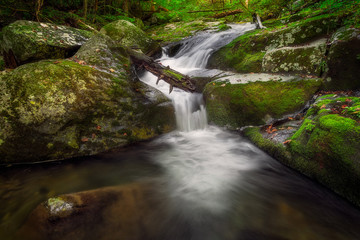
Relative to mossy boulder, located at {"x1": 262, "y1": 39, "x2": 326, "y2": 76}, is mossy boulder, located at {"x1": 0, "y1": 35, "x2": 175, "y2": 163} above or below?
below

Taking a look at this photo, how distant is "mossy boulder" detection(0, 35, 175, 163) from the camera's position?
3566 mm

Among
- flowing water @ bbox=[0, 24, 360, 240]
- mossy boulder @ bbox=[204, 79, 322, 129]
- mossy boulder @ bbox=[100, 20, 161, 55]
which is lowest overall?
flowing water @ bbox=[0, 24, 360, 240]

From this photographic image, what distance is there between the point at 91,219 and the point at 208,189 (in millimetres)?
2047

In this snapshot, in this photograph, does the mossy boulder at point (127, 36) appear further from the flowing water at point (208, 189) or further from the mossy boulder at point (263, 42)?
the flowing water at point (208, 189)

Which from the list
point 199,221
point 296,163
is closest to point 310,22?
point 296,163

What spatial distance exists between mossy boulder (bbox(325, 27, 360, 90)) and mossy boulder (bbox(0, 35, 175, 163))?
4874 millimetres

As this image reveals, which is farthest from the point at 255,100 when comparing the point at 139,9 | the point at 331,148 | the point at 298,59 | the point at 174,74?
the point at 139,9

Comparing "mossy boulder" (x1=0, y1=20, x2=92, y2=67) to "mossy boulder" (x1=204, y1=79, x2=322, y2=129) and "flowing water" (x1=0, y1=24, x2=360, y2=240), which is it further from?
"mossy boulder" (x1=204, y1=79, x2=322, y2=129)

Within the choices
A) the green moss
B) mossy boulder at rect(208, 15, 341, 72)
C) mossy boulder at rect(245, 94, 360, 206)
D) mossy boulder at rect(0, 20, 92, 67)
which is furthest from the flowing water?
mossy boulder at rect(0, 20, 92, 67)

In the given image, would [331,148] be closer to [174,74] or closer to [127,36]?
[174,74]

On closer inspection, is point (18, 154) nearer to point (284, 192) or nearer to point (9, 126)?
point (9, 126)

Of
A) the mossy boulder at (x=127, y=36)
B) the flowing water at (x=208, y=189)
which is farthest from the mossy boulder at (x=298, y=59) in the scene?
the mossy boulder at (x=127, y=36)

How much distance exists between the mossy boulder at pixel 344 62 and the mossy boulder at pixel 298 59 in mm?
280

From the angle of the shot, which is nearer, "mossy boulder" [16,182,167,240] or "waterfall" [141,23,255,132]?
"mossy boulder" [16,182,167,240]
